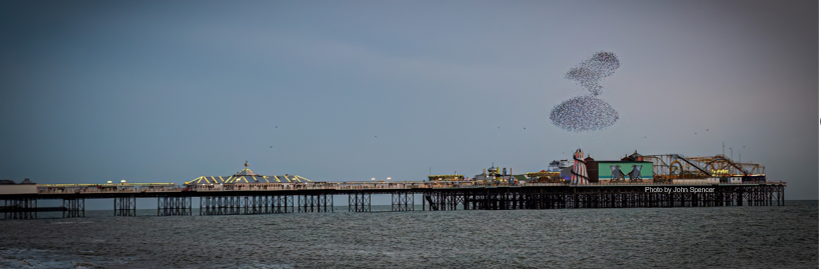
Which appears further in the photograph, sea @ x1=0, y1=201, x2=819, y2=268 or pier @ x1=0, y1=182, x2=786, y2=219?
pier @ x1=0, y1=182, x2=786, y2=219

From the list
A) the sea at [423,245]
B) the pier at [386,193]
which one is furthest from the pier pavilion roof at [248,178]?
the sea at [423,245]

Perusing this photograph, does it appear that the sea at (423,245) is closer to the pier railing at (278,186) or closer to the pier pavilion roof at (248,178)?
the pier railing at (278,186)

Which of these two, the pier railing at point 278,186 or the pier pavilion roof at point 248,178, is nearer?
the pier railing at point 278,186

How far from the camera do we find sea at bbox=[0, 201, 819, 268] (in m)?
38.8

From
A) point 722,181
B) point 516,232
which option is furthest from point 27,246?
point 722,181

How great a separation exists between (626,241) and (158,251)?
3063 centimetres

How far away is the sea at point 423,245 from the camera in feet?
127

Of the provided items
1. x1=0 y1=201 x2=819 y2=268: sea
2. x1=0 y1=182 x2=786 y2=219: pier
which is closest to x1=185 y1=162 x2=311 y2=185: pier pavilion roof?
x1=0 y1=182 x2=786 y2=219: pier

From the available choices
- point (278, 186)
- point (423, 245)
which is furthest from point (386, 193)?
point (423, 245)

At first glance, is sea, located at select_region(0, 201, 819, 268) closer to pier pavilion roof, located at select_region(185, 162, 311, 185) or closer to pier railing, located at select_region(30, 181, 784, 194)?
pier railing, located at select_region(30, 181, 784, 194)

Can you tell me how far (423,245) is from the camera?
4831 cm

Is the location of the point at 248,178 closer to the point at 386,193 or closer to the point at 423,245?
the point at 386,193

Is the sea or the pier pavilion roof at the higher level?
the pier pavilion roof

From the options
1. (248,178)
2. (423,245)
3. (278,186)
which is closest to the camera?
(423,245)
